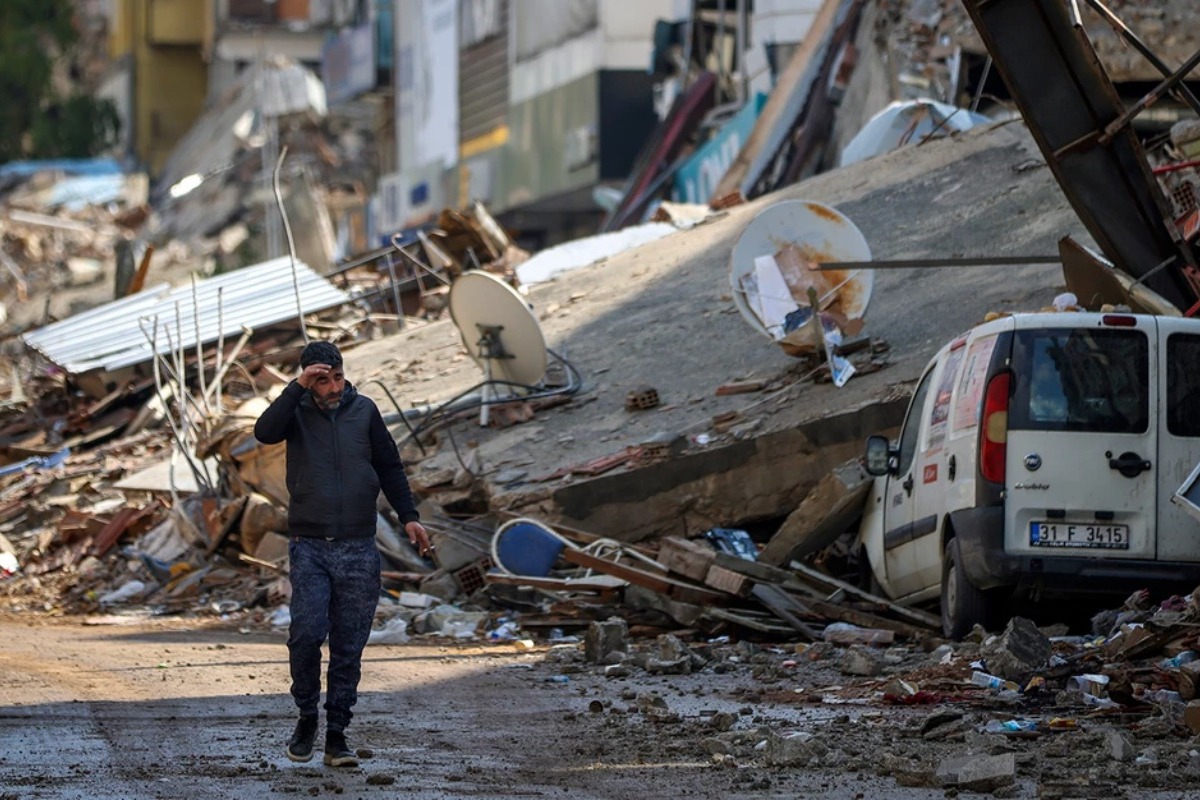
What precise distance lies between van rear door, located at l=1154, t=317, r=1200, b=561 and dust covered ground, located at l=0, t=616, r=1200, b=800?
1241 mm

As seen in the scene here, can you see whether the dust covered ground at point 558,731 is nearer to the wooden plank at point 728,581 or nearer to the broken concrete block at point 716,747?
the broken concrete block at point 716,747

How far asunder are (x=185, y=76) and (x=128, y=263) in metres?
50.2

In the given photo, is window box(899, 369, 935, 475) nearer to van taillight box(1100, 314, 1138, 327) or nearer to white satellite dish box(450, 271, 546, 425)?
van taillight box(1100, 314, 1138, 327)

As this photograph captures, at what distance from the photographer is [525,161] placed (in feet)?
144

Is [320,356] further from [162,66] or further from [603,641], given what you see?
[162,66]

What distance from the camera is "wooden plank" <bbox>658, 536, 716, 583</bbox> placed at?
470 inches

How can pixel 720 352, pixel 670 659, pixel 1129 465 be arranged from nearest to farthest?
1. pixel 1129 465
2. pixel 670 659
3. pixel 720 352

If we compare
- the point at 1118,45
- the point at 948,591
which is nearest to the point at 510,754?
the point at 948,591

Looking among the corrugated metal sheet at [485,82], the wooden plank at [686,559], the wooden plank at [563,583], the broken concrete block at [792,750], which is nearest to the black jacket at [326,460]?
the broken concrete block at [792,750]

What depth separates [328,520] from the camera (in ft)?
24.6

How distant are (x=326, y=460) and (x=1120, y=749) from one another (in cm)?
310

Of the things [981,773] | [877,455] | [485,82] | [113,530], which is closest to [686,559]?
[877,455]

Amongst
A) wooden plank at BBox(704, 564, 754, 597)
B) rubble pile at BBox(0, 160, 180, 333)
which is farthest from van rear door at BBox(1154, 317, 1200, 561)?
rubble pile at BBox(0, 160, 180, 333)

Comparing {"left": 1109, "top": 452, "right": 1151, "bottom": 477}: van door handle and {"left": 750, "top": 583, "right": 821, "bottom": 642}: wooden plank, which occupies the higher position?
{"left": 1109, "top": 452, "right": 1151, "bottom": 477}: van door handle
